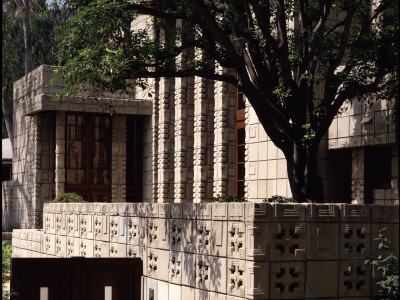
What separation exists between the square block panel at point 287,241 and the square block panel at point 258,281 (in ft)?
0.75

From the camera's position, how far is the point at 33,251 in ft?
79.3

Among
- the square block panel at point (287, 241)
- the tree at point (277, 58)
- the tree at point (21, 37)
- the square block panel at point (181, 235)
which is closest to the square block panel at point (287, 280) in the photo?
the square block panel at point (287, 241)

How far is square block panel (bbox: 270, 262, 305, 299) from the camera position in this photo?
34.6 feet

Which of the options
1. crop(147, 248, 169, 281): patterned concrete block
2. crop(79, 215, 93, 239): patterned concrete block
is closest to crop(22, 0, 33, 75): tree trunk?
crop(79, 215, 93, 239): patterned concrete block

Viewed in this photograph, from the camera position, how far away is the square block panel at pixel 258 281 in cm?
1045

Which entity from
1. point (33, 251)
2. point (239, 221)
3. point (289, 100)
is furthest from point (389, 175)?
point (33, 251)

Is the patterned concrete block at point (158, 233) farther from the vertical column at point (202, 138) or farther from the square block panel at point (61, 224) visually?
the vertical column at point (202, 138)

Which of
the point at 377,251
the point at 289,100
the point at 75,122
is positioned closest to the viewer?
the point at 377,251

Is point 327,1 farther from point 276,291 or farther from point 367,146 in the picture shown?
point 276,291

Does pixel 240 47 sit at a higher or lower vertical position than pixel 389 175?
higher

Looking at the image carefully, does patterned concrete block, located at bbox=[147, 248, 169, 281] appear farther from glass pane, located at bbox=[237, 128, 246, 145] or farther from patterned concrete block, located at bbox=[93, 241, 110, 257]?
glass pane, located at bbox=[237, 128, 246, 145]

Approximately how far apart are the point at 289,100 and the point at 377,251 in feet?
13.9

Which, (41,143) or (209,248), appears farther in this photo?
(41,143)

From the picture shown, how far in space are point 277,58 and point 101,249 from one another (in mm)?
6083
